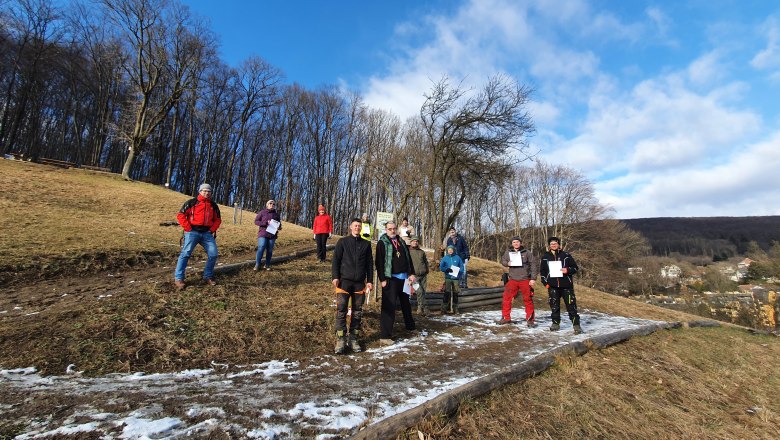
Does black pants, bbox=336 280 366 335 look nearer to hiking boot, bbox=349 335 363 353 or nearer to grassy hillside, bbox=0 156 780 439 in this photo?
hiking boot, bbox=349 335 363 353

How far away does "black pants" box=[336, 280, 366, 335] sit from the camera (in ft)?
17.6

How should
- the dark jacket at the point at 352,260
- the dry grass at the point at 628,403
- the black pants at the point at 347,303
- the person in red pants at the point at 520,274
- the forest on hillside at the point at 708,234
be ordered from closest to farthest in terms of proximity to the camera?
the dry grass at the point at 628,403 < the black pants at the point at 347,303 < the dark jacket at the point at 352,260 < the person in red pants at the point at 520,274 < the forest on hillside at the point at 708,234

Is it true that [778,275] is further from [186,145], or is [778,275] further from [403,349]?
[186,145]

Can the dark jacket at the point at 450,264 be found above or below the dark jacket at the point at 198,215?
below

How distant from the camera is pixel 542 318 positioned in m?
9.20

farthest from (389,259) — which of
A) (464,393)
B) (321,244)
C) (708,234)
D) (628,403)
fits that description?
(708,234)

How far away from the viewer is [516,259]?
7688mm

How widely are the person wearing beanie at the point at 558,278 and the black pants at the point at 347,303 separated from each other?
439 cm

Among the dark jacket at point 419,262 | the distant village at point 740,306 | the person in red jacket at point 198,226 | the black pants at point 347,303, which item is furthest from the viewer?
the distant village at point 740,306

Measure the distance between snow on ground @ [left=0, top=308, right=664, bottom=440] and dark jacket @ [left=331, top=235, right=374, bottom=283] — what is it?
3.91ft

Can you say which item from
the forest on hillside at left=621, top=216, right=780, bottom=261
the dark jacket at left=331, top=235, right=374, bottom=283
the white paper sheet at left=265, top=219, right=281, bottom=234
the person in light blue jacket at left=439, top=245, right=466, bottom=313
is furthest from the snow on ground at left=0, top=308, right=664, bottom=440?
the forest on hillside at left=621, top=216, right=780, bottom=261

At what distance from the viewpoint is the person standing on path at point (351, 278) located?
17.7 ft

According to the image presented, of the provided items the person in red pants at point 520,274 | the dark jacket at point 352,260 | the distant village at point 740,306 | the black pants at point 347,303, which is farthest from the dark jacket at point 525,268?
the distant village at point 740,306

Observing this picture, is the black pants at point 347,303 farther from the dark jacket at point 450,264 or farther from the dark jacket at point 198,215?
the dark jacket at point 450,264
